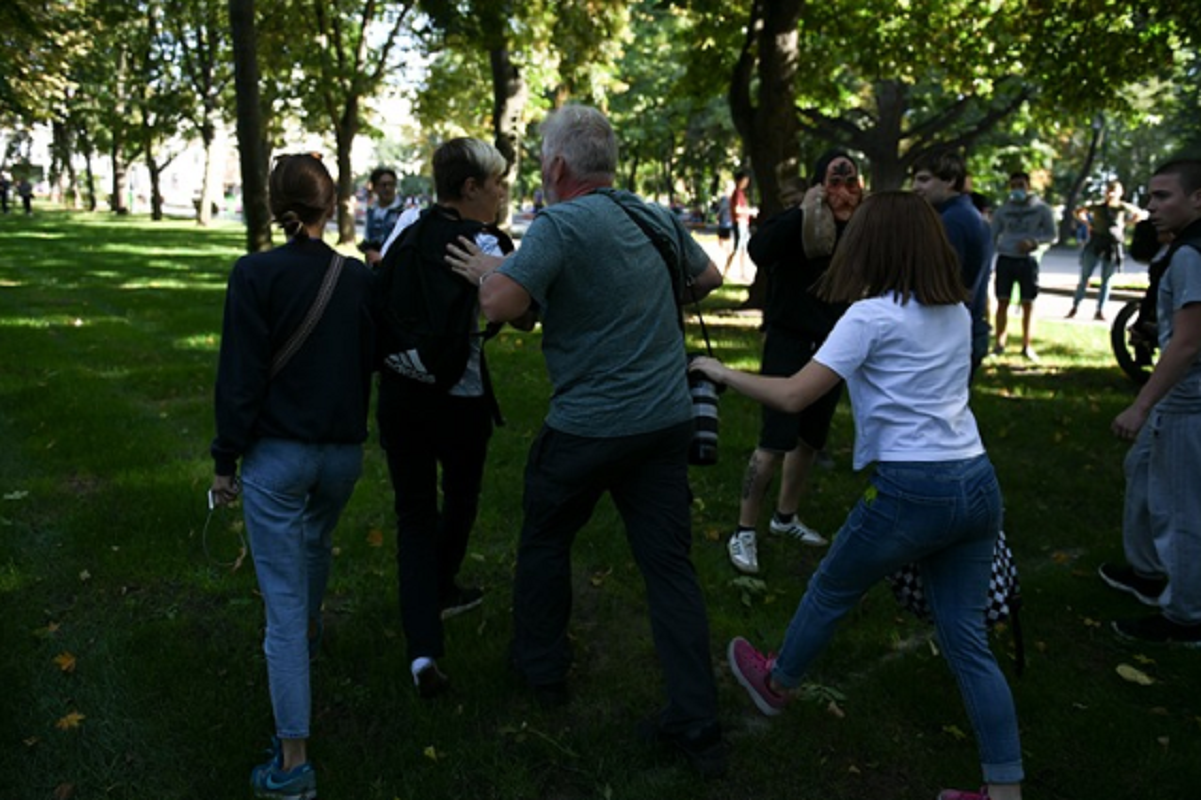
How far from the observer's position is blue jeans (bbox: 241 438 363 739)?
2.96 meters

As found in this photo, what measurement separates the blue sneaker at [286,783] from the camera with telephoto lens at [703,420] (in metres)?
1.57

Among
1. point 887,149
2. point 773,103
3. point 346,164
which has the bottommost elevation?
point 346,164

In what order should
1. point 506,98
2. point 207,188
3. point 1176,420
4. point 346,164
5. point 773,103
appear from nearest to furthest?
1. point 1176,420
2. point 773,103
3. point 506,98
4. point 346,164
5. point 207,188

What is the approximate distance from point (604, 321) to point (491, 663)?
159 centimetres

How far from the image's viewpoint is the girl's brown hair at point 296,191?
3.00m

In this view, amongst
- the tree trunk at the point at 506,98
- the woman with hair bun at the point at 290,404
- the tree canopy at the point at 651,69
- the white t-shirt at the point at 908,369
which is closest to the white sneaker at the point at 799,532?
the white t-shirt at the point at 908,369

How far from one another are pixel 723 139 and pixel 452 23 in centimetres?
3721

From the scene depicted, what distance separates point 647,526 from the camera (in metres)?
3.28

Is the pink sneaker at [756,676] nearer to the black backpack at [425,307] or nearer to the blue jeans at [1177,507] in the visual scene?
the black backpack at [425,307]

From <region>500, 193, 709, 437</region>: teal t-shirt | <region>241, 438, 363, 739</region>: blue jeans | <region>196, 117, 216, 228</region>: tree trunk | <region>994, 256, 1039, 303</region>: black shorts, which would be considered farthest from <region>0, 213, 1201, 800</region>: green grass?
<region>196, 117, 216, 228</region>: tree trunk

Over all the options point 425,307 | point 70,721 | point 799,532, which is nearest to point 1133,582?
point 799,532

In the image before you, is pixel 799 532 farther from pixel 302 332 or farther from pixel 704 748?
pixel 302 332

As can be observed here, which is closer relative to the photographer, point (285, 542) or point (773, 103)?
point (285, 542)

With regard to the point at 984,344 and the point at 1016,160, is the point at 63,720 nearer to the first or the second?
the point at 984,344
